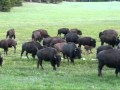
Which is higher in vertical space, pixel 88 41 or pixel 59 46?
pixel 59 46

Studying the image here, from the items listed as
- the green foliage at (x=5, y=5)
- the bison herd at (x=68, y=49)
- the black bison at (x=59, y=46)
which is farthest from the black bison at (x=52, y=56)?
the green foliage at (x=5, y=5)

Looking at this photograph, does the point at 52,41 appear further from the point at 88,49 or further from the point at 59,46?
the point at 88,49

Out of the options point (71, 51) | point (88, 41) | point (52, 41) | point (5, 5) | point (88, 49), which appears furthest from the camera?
point (5, 5)

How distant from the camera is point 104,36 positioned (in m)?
26.9

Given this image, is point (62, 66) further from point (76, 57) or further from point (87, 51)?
point (87, 51)

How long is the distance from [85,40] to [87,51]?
0.74 meters

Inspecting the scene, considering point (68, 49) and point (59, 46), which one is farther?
point (59, 46)

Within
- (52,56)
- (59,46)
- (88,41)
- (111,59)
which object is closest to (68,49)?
(59,46)

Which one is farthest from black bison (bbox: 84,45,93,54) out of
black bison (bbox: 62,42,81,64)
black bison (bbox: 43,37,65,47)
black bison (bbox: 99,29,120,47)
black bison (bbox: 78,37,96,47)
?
black bison (bbox: 62,42,81,64)

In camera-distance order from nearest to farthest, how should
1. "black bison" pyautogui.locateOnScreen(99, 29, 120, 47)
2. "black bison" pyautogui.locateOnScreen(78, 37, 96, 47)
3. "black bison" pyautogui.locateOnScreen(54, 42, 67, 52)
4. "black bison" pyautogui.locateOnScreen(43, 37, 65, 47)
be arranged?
"black bison" pyautogui.locateOnScreen(54, 42, 67, 52) < "black bison" pyautogui.locateOnScreen(43, 37, 65, 47) < "black bison" pyautogui.locateOnScreen(78, 37, 96, 47) < "black bison" pyautogui.locateOnScreen(99, 29, 120, 47)

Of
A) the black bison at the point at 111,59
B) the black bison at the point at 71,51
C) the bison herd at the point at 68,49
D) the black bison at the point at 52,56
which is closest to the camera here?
the black bison at the point at 111,59

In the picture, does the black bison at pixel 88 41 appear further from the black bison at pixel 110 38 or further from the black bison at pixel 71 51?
the black bison at pixel 71 51

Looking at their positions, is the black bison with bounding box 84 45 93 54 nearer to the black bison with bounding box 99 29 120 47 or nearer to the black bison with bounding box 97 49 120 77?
the black bison with bounding box 99 29 120 47

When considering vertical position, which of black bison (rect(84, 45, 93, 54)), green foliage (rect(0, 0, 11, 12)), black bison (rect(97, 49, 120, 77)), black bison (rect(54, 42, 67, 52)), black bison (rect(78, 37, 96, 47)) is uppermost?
black bison (rect(97, 49, 120, 77))
